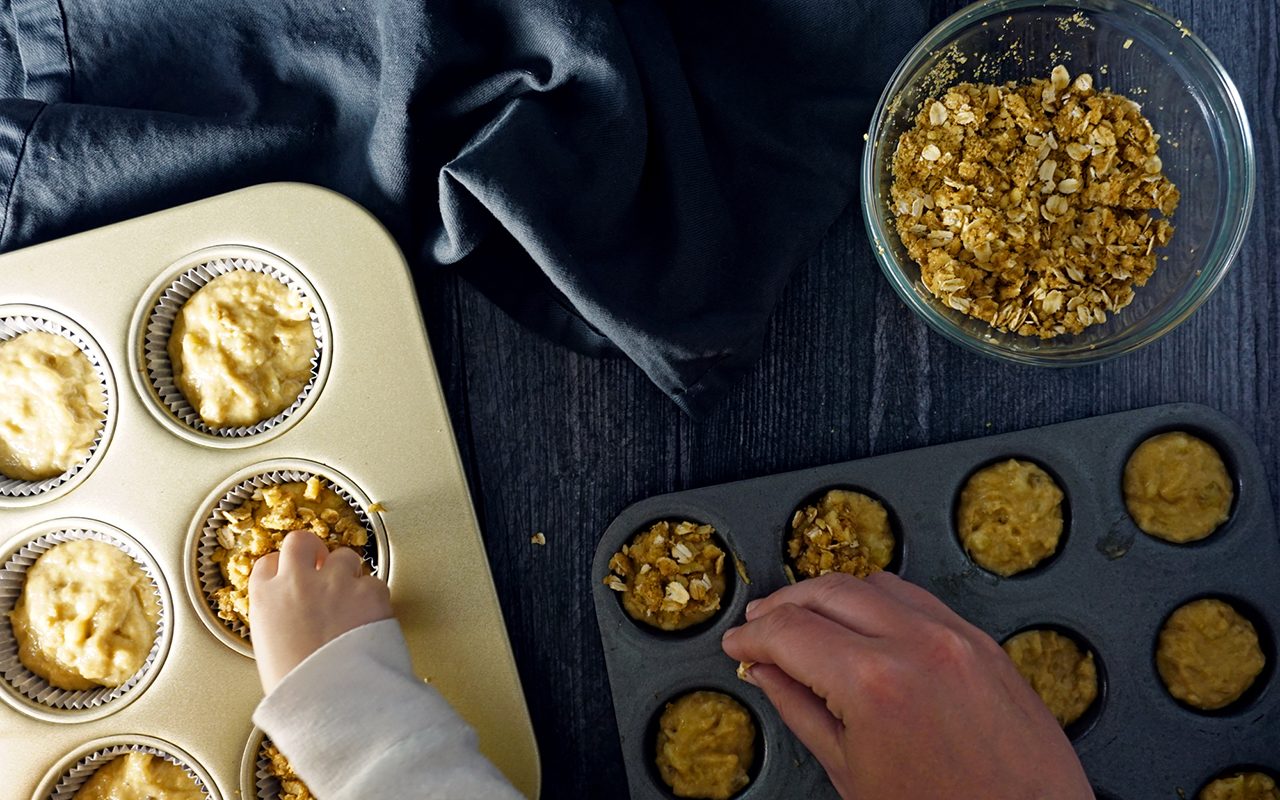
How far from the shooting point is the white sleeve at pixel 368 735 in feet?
3.86

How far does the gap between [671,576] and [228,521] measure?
0.70m

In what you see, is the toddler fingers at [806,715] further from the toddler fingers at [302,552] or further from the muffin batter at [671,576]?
the toddler fingers at [302,552]

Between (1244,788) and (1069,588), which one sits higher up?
(1069,588)

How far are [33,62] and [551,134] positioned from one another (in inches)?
34.4

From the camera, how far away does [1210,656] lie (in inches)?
57.6

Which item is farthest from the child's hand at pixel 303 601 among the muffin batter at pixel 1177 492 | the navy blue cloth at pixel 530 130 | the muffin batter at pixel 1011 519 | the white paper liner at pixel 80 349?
the muffin batter at pixel 1177 492

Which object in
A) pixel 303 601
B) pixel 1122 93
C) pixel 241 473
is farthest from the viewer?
pixel 1122 93

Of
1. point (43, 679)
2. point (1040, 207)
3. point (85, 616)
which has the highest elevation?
point (1040, 207)

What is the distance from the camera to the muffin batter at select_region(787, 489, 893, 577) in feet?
4.76

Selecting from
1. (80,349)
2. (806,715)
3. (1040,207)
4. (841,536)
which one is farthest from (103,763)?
(1040,207)

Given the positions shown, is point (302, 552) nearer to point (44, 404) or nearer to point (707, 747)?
point (44, 404)

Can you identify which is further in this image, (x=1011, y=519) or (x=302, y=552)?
(x=1011, y=519)

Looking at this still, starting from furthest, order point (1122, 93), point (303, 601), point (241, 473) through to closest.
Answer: point (1122, 93)
point (241, 473)
point (303, 601)

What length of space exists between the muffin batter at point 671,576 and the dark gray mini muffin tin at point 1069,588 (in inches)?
0.8
